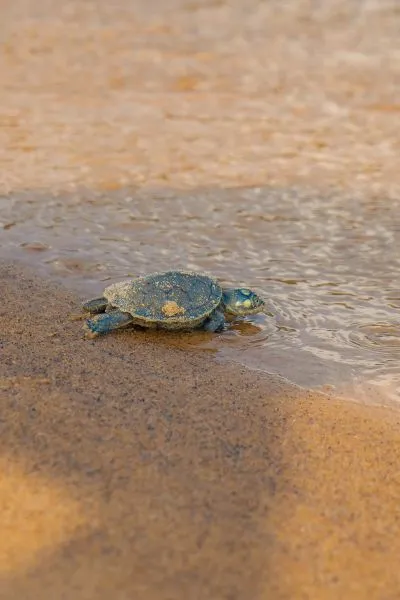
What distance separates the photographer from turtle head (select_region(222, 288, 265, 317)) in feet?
17.8

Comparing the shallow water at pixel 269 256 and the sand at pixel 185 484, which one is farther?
the shallow water at pixel 269 256

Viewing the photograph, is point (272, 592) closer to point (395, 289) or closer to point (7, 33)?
point (395, 289)

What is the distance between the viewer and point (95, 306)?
17.6 feet

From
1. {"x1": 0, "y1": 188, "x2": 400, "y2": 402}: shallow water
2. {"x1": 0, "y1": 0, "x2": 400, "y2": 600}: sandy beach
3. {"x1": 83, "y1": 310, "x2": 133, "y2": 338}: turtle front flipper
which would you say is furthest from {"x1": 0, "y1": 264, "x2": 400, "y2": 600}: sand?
{"x1": 0, "y1": 188, "x2": 400, "y2": 402}: shallow water

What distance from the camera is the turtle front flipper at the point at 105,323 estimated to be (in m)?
5.09

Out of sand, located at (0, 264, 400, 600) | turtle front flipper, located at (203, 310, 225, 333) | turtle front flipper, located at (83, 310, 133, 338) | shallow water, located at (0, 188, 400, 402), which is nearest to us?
sand, located at (0, 264, 400, 600)

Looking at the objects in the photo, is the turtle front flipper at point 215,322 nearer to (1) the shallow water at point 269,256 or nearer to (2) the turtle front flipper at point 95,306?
(1) the shallow water at point 269,256

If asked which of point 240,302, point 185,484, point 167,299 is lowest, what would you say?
point 185,484

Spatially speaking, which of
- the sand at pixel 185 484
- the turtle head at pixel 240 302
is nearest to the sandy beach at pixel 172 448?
the sand at pixel 185 484

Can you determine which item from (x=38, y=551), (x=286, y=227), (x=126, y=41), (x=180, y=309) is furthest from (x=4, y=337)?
(x=126, y=41)

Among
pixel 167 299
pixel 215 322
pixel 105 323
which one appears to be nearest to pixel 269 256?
pixel 215 322

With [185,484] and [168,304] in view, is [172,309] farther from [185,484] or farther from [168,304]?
[185,484]

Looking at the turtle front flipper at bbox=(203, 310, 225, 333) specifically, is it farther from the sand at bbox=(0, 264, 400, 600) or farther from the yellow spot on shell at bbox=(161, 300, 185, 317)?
the sand at bbox=(0, 264, 400, 600)

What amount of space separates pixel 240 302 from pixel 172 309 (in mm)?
509
